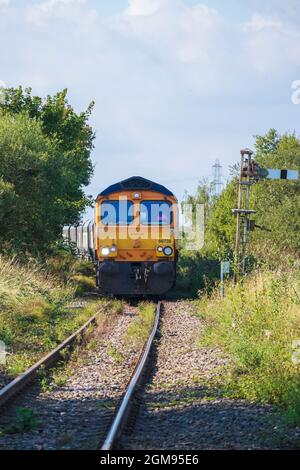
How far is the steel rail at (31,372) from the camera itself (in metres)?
8.47

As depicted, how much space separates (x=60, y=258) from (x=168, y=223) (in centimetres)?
952

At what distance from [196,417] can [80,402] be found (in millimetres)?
1574

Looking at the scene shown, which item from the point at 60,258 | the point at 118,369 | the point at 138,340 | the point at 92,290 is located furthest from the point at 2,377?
the point at 60,258

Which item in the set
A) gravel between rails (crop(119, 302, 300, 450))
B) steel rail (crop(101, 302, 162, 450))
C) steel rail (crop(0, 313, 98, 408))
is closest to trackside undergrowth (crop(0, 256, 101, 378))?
steel rail (crop(0, 313, 98, 408))

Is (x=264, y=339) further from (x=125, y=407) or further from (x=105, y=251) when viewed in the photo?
(x=105, y=251)

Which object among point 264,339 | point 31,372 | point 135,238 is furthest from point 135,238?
point 31,372

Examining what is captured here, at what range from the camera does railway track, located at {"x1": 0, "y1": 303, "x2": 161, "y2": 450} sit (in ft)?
22.2

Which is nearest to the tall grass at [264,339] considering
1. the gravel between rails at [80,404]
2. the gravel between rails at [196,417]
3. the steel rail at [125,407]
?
the gravel between rails at [196,417]

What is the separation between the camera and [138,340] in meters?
13.7

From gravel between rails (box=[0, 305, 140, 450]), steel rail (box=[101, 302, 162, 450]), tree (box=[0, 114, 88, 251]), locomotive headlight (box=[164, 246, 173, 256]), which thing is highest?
tree (box=[0, 114, 88, 251])

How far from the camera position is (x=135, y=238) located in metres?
20.2

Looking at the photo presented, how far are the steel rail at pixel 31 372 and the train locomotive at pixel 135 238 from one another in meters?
6.07

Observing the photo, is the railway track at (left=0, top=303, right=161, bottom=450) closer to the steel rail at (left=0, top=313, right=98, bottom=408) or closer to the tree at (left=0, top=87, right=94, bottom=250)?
the steel rail at (left=0, top=313, right=98, bottom=408)

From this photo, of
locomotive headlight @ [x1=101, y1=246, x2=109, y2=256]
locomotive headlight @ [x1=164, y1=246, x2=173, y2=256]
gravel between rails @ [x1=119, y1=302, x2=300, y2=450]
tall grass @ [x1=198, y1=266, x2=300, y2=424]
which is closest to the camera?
gravel between rails @ [x1=119, y1=302, x2=300, y2=450]
